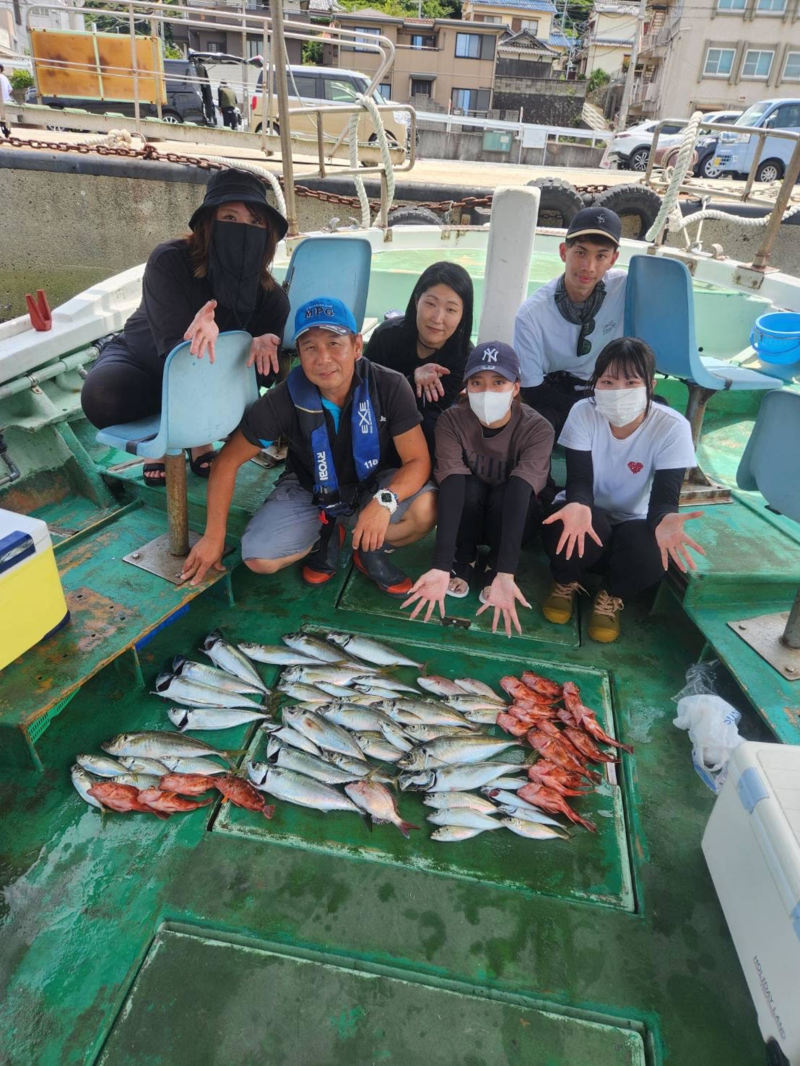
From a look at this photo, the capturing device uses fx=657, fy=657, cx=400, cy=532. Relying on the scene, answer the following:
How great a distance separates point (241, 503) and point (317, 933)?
220cm

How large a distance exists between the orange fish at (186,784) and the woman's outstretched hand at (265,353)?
1.80 m

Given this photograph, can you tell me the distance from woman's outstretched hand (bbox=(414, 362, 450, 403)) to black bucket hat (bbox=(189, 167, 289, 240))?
101 cm

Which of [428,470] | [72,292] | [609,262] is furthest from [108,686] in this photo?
[72,292]

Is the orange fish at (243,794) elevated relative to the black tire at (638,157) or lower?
lower

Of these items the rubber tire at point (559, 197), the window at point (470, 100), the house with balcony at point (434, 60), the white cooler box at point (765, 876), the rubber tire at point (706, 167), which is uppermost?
the house with balcony at point (434, 60)

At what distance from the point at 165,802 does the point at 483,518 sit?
6.18 feet

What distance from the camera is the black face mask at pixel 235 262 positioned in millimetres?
3062

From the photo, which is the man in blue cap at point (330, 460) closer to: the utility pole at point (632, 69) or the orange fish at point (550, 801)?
the orange fish at point (550, 801)

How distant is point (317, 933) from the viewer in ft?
6.42

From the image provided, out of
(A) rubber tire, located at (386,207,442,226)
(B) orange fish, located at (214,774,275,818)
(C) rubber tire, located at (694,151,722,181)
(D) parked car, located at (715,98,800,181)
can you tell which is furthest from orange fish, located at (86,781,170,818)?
(C) rubber tire, located at (694,151,722,181)

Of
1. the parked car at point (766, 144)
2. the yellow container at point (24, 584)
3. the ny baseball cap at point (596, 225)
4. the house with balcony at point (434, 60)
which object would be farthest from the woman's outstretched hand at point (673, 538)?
the house with balcony at point (434, 60)

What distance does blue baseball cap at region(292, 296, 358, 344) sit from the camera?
107 inches

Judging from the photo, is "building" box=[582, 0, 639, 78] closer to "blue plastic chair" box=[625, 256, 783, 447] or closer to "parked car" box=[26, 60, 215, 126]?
"parked car" box=[26, 60, 215, 126]

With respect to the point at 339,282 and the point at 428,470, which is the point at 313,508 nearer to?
the point at 428,470
